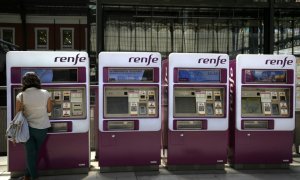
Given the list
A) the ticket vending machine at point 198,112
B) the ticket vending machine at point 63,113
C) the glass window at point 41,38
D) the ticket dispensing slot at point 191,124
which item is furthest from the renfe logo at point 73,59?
the glass window at point 41,38

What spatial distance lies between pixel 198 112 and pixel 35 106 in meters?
2.50

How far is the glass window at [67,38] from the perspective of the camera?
23.0 m

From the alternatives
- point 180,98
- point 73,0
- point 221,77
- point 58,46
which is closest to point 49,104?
point 180,98

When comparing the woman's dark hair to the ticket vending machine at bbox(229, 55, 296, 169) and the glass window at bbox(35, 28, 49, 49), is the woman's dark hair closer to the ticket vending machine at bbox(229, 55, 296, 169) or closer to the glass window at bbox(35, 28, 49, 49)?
the ticket vending machine at bbox(229, 55, 296, 169)

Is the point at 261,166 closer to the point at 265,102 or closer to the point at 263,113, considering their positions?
the point at 263,113

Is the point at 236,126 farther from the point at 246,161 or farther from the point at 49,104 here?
the point at 49,104

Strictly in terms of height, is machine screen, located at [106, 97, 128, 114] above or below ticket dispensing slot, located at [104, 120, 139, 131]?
above

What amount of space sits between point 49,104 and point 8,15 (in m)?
17.2

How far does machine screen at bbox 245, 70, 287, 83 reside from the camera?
20.4ft

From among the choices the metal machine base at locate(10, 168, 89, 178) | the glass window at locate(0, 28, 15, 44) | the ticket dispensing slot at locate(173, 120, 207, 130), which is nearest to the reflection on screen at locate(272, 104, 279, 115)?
the ticket dispensing slot at locate(173, 120, 207, 130)

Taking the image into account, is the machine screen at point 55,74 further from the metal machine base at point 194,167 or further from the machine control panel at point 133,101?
the metal machine base at point 194,167

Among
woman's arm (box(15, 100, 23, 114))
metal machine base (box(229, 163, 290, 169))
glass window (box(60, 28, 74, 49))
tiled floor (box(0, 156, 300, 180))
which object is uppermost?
glass window (box(60, 28, 74, 49))

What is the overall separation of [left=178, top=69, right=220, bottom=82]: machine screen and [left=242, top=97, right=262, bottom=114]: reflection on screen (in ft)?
2.03

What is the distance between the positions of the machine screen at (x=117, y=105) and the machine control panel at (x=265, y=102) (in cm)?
193
